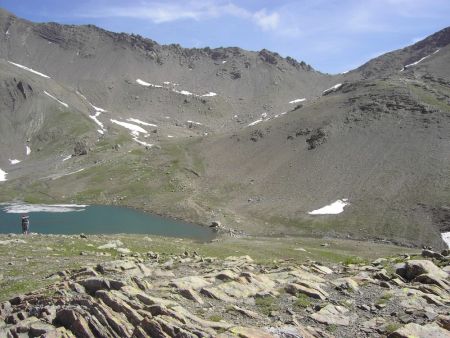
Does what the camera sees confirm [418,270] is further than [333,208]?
No

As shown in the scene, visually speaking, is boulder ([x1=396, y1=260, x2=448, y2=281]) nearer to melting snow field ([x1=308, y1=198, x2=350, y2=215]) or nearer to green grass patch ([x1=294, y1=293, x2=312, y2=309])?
green grass patch ([x1=294, y1=293, x2=312, y2=309])

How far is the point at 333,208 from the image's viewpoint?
11069cm

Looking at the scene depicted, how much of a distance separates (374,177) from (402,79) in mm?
80292

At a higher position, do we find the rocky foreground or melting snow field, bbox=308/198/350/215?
the rocky foreground

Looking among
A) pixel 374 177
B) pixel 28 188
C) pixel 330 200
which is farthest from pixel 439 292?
pixel 28 188

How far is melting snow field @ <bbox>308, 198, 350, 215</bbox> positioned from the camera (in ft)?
357

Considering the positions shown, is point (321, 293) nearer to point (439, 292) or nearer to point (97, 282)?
point (439, 292)

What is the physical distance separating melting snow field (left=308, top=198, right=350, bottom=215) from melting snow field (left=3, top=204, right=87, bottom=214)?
68935 mm

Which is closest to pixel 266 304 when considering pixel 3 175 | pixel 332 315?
pixel 332 315

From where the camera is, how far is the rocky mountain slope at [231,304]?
1992 cm

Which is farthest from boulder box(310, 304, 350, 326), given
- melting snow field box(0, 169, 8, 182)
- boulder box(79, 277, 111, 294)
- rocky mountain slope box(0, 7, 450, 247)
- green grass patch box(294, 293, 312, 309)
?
melting snow field box(0, 169, 8, 182)

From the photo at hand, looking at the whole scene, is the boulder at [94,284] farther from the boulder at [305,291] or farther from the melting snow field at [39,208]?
the melting snow field at [39,208]

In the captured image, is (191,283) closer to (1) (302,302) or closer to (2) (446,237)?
(1) (302,302)

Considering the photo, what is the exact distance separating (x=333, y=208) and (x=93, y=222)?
61450mm
